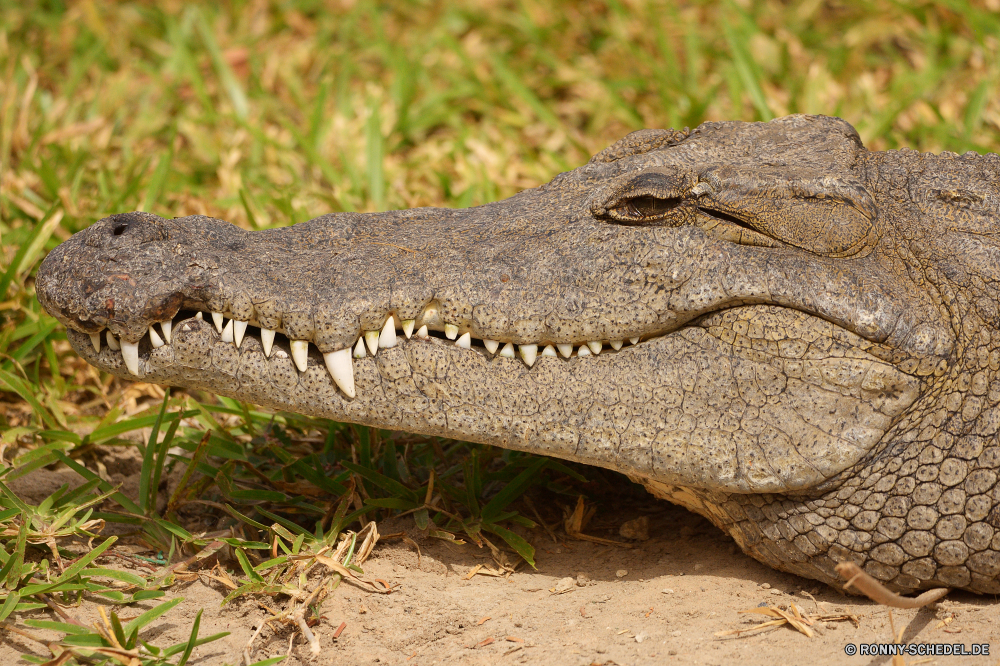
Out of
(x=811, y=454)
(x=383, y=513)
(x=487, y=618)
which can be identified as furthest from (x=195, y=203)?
(x=811, y=454)

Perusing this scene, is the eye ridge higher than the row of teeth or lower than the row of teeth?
higher

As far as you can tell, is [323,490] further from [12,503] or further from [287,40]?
[287,40]

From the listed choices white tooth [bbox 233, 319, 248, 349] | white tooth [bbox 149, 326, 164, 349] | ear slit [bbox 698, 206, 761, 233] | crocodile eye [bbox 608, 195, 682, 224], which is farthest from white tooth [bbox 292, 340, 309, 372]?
ear slit [bbox 698, 206, 761, 233]

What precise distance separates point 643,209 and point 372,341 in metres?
0.85

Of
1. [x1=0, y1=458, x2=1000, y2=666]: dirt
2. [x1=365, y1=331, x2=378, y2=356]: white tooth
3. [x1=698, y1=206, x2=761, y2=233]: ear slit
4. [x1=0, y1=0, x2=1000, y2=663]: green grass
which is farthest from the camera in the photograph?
[x1=0, y1=0, x2=1000, y2=663]: green grass

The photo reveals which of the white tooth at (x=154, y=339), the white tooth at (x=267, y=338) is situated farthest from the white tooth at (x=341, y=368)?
the white tooth at (x=154, y=339)

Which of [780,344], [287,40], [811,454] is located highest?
[287,40]

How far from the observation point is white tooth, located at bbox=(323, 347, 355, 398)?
2.25 metres

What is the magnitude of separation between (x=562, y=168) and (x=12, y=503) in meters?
3.16

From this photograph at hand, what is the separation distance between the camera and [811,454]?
2252 millimetres

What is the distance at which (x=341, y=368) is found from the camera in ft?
7.40

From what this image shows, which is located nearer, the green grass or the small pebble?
the small pebble

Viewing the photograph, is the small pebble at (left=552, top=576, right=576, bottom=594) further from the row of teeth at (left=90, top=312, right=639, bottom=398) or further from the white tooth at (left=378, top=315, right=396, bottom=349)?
the white tooth at (left=378, top=315, right=396, bottom=349)

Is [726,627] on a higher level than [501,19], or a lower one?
lower
